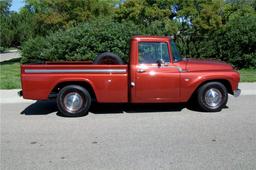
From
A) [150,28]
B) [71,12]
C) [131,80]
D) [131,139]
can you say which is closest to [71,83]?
[131,80]

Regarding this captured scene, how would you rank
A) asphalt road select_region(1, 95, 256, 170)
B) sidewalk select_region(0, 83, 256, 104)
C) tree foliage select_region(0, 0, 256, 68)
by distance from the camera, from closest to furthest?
asphalt road select_region(1, 95, 256, 170)
sidewalk select_region(0, 83, 256, 104)
tree foliage select_region(0, 0, 256, 68)

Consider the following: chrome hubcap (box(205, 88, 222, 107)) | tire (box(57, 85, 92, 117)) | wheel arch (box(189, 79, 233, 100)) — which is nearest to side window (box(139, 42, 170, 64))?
wheel arch (box(189, 79, 233, 100))

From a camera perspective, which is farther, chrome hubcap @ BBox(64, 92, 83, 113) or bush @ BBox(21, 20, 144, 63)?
bush @ BBox(21, 20, 144, 63)

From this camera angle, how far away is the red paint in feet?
27.3

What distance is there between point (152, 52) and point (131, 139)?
2.64m

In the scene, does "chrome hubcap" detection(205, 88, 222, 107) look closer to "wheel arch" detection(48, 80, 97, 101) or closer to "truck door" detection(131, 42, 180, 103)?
"truck door" detection(131, 42, 180, 103)

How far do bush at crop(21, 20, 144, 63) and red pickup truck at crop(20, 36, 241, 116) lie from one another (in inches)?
323

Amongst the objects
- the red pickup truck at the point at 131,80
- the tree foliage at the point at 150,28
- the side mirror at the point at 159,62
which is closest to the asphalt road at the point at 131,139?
the red pickup truck at the point at 131,80

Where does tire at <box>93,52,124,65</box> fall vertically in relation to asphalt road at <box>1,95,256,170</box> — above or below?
above

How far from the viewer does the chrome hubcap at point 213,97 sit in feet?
28.5

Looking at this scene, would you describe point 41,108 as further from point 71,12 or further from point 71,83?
point 71,12

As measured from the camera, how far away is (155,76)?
27.5 ft

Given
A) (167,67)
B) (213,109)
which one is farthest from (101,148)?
(213,109)

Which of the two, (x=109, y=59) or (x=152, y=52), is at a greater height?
(x=152, y=52)
